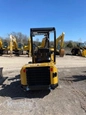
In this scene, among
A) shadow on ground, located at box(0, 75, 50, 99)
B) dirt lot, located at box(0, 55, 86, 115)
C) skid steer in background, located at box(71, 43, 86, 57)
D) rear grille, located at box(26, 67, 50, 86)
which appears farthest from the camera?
skid steer in background, located at box(71, 43, 86, 57)

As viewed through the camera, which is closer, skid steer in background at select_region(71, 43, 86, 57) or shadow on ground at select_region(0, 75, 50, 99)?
shadow on ground at select_region(0, 75, 50, 99)

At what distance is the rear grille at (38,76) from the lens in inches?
326

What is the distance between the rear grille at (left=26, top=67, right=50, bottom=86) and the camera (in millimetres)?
8273

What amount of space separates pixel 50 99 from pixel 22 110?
1.47 meters

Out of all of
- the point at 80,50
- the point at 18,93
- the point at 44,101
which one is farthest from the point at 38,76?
the point at 80,50

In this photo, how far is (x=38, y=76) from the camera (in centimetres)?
831

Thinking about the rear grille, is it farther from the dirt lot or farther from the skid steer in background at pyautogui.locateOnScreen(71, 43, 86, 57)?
the skid steer in background at pyautogui.locateOnScreen(71, 43, 86, 57)

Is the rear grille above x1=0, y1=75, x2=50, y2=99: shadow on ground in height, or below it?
above

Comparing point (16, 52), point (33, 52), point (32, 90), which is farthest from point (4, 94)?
point (16, 52)

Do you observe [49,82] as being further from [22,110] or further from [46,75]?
[22,110]

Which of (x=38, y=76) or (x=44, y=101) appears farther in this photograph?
(x=38, y=76)

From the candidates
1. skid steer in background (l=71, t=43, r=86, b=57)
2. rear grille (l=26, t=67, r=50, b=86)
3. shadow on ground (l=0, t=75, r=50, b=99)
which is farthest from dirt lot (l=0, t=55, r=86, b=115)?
skid steer in background (l=71, t=43, r=86, b=57)

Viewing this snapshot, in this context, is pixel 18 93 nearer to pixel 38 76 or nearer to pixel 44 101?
pixel 38 76

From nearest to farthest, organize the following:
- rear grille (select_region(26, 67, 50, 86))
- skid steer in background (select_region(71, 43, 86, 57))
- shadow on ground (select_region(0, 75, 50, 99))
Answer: shadow on ground (select_region(0, 75, 50, 99)) < rear grille (select_region(26, 67, 50, 86)) < skid steer in background (select_region(71, 43, 86, 57))
